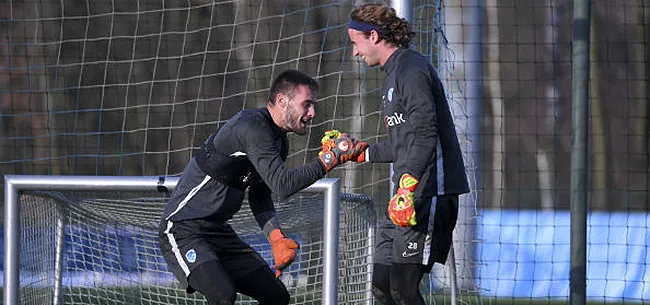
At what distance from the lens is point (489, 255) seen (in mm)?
11453

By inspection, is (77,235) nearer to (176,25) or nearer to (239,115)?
(239,115)

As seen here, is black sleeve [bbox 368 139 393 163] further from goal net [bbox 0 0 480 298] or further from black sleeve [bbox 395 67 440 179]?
goal net [bbox 0 0 480 298]

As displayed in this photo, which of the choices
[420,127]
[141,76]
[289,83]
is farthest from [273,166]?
[141,76]

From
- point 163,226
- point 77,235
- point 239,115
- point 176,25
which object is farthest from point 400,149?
point 176,25

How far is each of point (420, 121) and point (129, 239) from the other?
276 cm

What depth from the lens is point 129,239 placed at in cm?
713

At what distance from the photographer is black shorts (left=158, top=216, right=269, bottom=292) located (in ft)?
17.1

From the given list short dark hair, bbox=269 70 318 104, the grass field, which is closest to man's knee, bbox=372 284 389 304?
short dark hair, bbox=269 70 318 104

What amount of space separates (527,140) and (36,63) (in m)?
7.96

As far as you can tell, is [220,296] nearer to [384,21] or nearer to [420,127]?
[420,127]

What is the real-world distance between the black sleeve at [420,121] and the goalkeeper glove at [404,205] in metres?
0.06

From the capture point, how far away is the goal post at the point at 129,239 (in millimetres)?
5602

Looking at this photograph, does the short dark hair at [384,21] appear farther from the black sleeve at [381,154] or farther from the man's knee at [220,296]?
the man's knee at [220,296]

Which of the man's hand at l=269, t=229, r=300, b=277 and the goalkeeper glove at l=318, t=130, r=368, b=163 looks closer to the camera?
the goalkeeper glove at l=318, t=130, r=368, b=163
